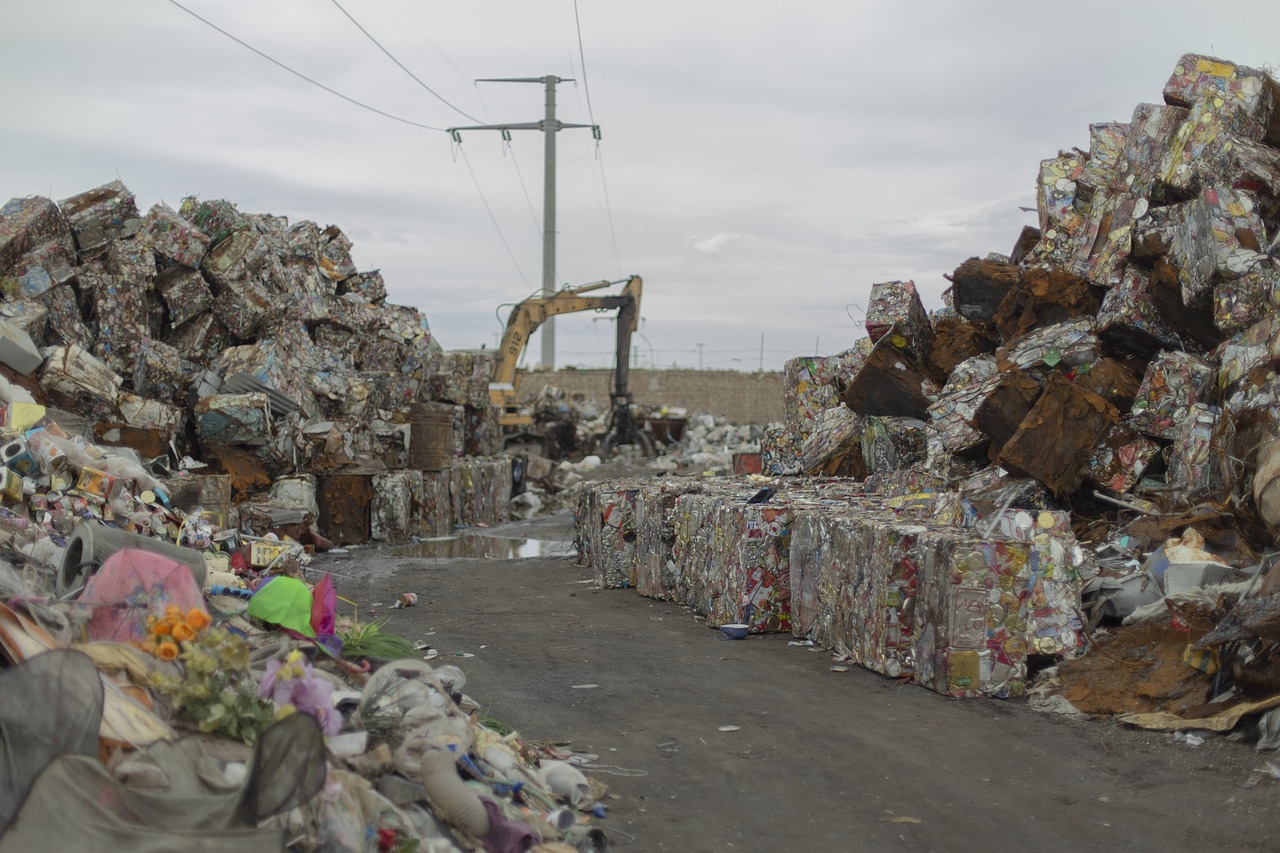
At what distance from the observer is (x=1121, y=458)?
7.27 metres

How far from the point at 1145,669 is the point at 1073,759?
39.4 inches

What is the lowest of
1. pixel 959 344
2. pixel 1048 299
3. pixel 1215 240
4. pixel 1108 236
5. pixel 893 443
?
pixel 893 443

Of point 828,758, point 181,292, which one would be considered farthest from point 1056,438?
point 181,292

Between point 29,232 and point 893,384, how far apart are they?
911cm

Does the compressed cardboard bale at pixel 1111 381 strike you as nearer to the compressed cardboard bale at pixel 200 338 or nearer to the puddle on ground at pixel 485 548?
the puddle on ground at pixel 485 548

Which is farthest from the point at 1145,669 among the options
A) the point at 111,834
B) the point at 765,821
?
the point at 111,834

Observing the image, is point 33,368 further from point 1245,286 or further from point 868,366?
point 1245,286

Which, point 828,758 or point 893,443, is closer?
point 828,758

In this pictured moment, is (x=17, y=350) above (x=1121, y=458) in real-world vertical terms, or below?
above

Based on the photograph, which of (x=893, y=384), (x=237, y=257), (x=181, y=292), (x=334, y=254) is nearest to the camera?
(x=893, y=384)

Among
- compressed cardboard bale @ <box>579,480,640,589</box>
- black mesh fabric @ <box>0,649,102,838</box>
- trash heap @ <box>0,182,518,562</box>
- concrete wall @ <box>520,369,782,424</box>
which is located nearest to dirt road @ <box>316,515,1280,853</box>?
black mesh fabric @ <box>0,649,102,838</box>

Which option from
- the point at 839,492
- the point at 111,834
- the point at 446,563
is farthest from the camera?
the point at 446,563

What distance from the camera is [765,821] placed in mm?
4070

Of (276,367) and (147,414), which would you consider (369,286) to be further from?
(147,414)
